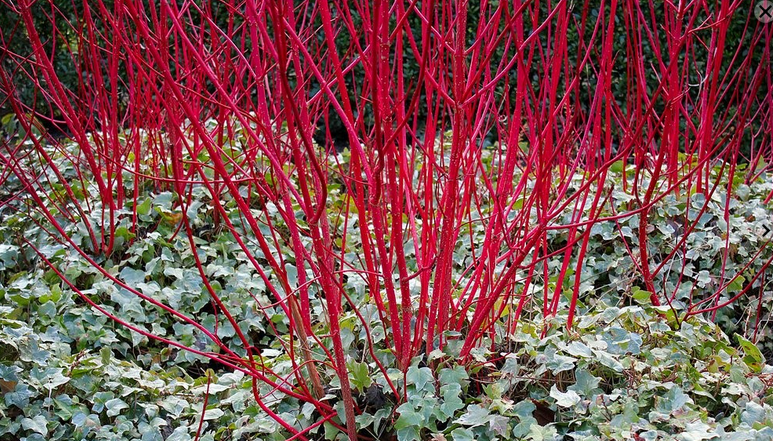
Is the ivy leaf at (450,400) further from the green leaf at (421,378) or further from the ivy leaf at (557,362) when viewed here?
the ivy leaf at (557,362)

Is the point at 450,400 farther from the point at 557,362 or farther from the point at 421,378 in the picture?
the point at 557,362

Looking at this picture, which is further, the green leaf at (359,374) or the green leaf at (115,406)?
the green leaf at (115,406)

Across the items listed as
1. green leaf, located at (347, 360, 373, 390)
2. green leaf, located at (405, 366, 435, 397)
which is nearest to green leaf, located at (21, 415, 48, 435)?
green leaf, located at (347, 360, 373, 390)


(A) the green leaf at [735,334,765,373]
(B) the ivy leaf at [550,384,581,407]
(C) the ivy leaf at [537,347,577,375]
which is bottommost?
(A) the green leaf at [735,334,765,373]

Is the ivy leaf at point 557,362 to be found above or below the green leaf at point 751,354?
above

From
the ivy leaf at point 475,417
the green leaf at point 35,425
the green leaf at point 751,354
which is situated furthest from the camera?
the green leaf at point 751,354

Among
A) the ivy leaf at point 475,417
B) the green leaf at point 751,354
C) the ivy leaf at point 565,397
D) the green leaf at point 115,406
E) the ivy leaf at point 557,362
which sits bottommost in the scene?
the green leaf at point 115,406

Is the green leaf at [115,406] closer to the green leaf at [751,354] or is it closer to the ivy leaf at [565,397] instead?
the ivy leaf at [565,397]

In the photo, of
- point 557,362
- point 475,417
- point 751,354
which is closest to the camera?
point 475,417

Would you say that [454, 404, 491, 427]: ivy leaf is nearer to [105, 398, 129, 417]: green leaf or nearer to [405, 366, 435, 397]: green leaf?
[405, 366, 435, 397]: green leaf

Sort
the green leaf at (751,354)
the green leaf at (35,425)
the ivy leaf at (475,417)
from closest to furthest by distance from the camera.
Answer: the ivy leaf at (475,417), the green leaf at (35,425), the green leaf at (751,354)

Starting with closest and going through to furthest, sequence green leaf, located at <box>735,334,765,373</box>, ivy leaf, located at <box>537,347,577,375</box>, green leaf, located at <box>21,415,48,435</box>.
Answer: ivy leaf, located at <box>537,347,577,375</box> < green leaf, located at <box>21,415,48,435</box> < green leaf, located at <box>735,334,765,373</box>

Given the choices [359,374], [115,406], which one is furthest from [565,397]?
[115,406]

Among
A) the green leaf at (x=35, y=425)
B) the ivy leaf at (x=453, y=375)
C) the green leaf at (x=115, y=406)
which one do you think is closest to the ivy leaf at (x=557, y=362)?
the ivy leaf at (x=453, y=375)
